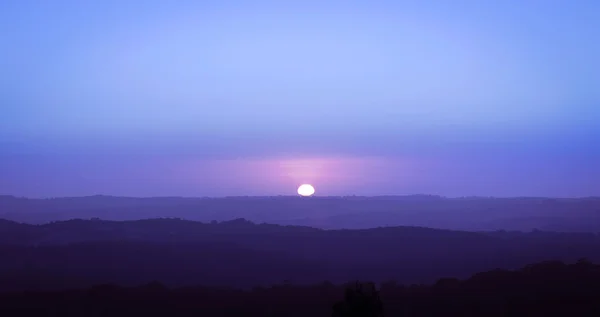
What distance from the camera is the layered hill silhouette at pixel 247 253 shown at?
204 ft

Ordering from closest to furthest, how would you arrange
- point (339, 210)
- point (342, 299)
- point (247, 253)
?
point (342, 299)
point (247, 253)
point (339, 210)

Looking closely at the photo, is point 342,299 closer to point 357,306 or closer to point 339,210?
point 357,306

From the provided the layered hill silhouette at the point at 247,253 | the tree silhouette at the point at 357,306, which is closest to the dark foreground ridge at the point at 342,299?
the layered hill silhouette at the point at 247,253

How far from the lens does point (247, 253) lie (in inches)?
2886

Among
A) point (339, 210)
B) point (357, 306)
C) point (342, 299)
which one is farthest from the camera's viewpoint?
point (339, 210)

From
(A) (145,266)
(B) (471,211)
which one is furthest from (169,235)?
(B) (471,211)

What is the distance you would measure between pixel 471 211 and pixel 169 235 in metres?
93.9

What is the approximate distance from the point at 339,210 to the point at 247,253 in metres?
99.2

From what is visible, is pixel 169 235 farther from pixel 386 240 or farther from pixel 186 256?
pixel 386 240

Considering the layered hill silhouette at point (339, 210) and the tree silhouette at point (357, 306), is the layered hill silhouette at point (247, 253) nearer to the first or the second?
the tree silhouette at point (357, 306)

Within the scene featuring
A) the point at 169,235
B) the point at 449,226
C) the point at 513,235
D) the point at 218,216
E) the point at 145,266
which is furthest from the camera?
the point at 218,216

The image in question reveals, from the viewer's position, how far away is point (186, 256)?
234ft

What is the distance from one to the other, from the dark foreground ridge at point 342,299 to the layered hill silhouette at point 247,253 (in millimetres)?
10379

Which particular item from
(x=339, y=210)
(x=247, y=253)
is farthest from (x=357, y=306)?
(x=339, y=210)
